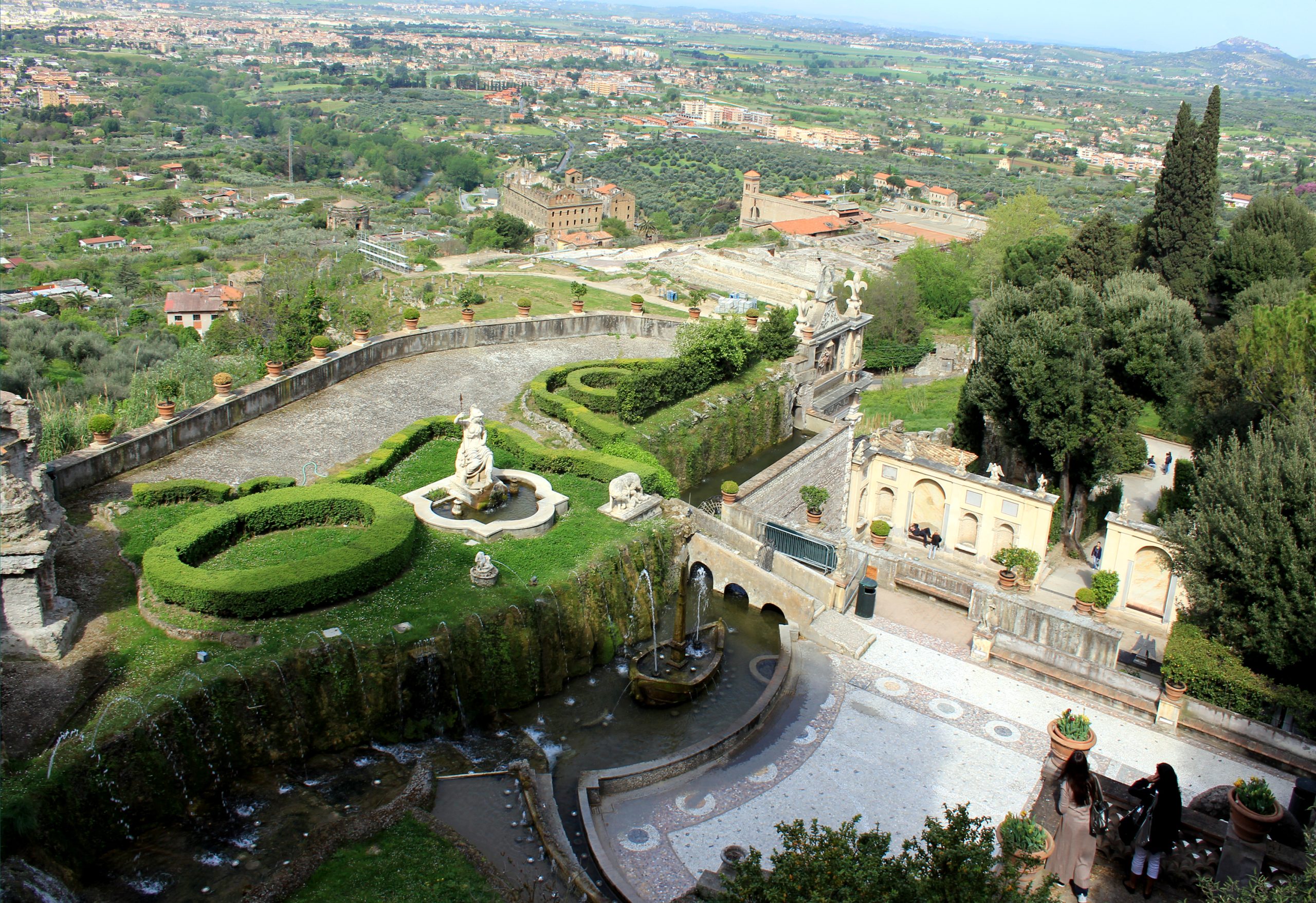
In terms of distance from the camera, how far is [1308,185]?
525 ft

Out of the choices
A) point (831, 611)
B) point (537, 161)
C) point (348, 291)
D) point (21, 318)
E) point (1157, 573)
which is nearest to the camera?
point (831, 611)

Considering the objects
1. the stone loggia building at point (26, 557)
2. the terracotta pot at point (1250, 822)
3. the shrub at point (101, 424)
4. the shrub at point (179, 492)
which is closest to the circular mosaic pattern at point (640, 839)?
the terracotta pot at point (1250, 822)

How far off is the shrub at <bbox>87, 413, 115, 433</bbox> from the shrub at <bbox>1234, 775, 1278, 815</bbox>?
2498 cm

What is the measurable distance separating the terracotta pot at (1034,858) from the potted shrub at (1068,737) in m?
1.48

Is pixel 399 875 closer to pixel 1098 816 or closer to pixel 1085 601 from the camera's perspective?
pixel 1098 816

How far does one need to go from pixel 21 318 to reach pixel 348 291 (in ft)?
85.0

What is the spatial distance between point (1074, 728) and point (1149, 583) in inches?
528

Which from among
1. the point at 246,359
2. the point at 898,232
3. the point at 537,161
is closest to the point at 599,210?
the point at 898,232

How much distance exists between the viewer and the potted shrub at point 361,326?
34.7m

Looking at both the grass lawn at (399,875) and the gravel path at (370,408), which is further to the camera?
the gravel path at (370,408)

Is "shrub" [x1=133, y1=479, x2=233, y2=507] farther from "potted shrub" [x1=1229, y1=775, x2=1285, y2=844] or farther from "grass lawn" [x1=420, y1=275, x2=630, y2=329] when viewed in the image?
"potted shrub" [x1=1229, y1=775, x2=1285, y2=844]

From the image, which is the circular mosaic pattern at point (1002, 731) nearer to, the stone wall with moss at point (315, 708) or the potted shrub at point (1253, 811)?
the potted shrub at point (1253, 811)

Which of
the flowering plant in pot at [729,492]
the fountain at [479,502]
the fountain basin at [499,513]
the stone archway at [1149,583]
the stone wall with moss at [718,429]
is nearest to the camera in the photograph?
the fountain basin at [499,513]

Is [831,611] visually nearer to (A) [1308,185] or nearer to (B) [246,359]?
(B) [246,359]
